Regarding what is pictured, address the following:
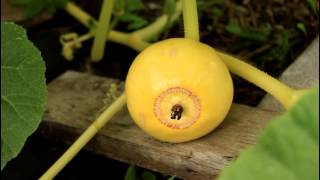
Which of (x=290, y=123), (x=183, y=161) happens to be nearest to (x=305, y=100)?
(x=290, y=123)

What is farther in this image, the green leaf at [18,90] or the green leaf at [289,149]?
the green leaf at [18,90]

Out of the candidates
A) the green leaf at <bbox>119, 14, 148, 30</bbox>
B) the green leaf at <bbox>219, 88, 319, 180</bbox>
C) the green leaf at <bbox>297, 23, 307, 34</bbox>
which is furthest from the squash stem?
the green leaf at <bbox>219, 88, 319, 180</bbox>

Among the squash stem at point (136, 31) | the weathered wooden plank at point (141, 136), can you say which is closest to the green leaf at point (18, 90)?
the weathered wooden plank at point (141, 136)

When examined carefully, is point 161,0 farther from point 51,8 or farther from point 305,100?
point 305,100

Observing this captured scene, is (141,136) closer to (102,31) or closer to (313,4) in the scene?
(102,31)

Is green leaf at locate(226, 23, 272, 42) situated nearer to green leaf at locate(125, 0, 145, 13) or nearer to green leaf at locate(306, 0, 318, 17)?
green leaf at locate(306, 0, 318, 17)

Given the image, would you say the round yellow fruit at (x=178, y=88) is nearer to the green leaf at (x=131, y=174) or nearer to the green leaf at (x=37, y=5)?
the green leaf at (x=131, y=174)
